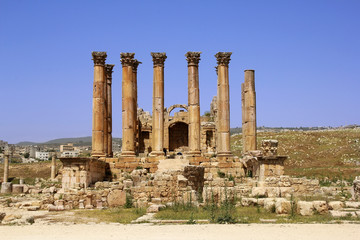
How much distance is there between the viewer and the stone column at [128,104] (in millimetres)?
31131

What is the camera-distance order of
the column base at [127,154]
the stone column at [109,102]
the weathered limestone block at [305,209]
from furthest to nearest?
the stone column at [109,102], the column base at [127,154], the weathered limestone block at [305,209]

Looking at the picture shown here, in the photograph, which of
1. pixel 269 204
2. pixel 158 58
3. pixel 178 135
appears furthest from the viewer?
pixel 178 135

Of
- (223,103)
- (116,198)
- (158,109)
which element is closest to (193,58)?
(223,103)

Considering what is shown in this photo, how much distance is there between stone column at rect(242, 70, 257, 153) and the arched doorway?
18.7m

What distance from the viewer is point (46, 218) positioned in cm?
1661

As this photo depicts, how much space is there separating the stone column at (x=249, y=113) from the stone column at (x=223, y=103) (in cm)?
152

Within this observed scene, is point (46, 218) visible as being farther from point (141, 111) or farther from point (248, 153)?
point (141, 111)

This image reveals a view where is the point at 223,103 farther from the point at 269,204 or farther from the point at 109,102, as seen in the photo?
the point at 269,204

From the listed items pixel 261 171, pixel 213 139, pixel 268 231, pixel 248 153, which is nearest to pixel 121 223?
pixel 268 231

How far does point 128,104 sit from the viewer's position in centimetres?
3125

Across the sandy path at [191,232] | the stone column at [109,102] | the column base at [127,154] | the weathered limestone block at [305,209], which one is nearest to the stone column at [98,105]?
the column base at [127,154]

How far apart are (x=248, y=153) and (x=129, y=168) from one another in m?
7.74

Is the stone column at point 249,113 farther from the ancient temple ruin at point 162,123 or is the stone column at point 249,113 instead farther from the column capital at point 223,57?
the column capital at point 223,57

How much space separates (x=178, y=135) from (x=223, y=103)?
A: 20.0 m
